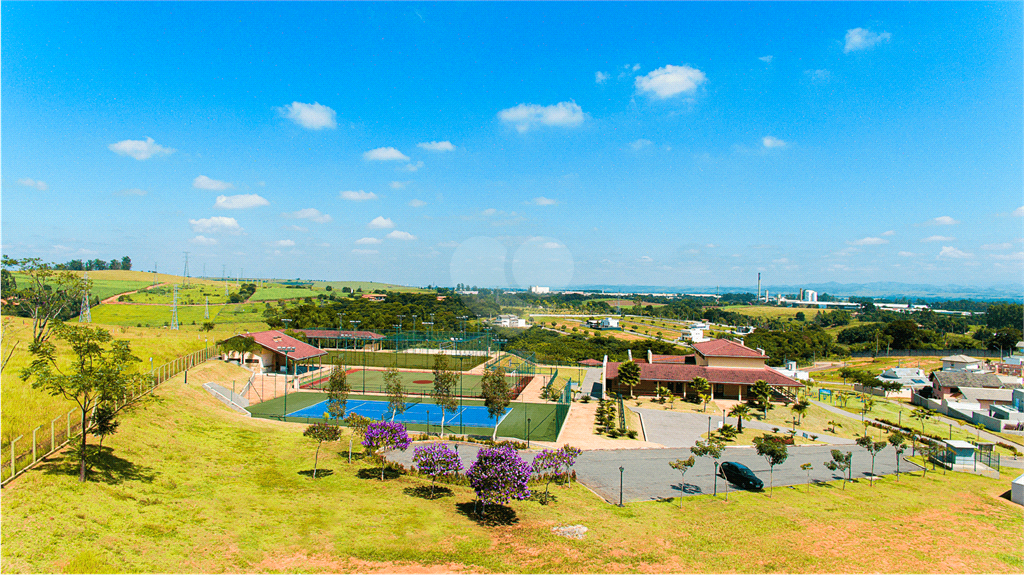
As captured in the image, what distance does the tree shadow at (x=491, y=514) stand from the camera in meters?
14.7

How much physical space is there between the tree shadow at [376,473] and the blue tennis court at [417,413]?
1035cm

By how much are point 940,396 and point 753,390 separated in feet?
98.5

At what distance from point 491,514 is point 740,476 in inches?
491

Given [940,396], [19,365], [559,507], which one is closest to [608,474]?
[559,507]

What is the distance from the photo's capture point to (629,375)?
40812 millimetres

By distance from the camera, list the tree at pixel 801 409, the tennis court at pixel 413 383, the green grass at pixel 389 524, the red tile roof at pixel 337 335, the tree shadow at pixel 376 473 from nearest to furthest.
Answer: the green grass at pixel 389 524, the tree shadow at pixel 376 473, the tree at pixel 801 409, the tennis court at pixel 413 383, the red tile roof at pixel 337 335

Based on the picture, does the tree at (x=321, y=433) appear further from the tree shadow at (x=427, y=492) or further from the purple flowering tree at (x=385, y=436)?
the tree shadow at (x=427, y=492)

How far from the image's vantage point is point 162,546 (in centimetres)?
1094

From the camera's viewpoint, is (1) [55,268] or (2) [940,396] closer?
(1) [55,268]

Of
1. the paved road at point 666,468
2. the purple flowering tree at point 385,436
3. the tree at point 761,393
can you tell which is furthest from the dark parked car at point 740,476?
the tree at point 761,393

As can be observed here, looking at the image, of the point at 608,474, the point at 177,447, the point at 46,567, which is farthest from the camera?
the point at 608,474

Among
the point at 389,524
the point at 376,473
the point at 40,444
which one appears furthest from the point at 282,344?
the point at 389,524

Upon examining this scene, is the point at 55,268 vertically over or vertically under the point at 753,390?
over

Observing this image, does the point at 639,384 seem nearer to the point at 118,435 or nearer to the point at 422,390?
the point at 422,390
